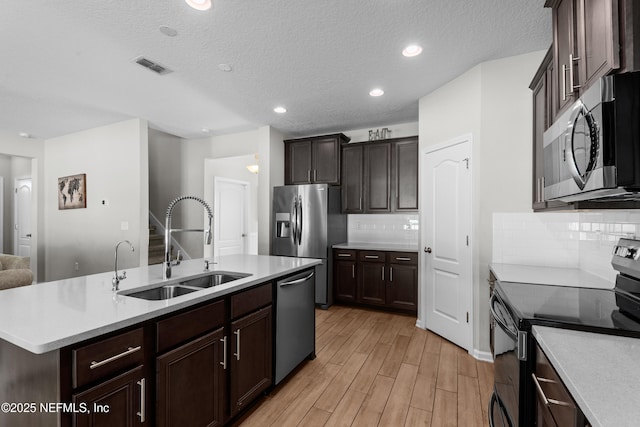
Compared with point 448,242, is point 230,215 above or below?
above

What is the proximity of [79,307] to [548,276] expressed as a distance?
2.78 m

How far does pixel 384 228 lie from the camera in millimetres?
4656

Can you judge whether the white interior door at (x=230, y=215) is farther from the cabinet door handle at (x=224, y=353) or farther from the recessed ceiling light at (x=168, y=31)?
the cabinet door handle at (x=224, y=353)

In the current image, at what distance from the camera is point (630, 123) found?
3.23 feet

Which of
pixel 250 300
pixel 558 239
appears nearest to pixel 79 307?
pixel 250 300

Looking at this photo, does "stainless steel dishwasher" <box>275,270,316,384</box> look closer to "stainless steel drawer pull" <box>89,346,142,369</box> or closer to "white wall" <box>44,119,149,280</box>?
"stainless steel drawer pull" <box>89,346,142,369</box>

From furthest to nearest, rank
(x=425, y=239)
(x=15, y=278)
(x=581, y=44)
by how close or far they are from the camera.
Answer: (x=425, y=239)
(x=15, y=278)
(x=581, y=44)

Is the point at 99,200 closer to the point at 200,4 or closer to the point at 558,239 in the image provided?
the point at 200,4

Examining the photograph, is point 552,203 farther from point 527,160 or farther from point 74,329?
point 74,329

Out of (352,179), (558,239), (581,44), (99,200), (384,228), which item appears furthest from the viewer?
(99,200)

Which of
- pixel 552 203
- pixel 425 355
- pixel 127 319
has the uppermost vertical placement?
pixel 552 203

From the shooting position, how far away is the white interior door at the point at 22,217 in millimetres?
6316

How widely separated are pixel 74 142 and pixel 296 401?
5.75 meters

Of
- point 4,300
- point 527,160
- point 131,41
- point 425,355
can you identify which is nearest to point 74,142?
point 131,41
